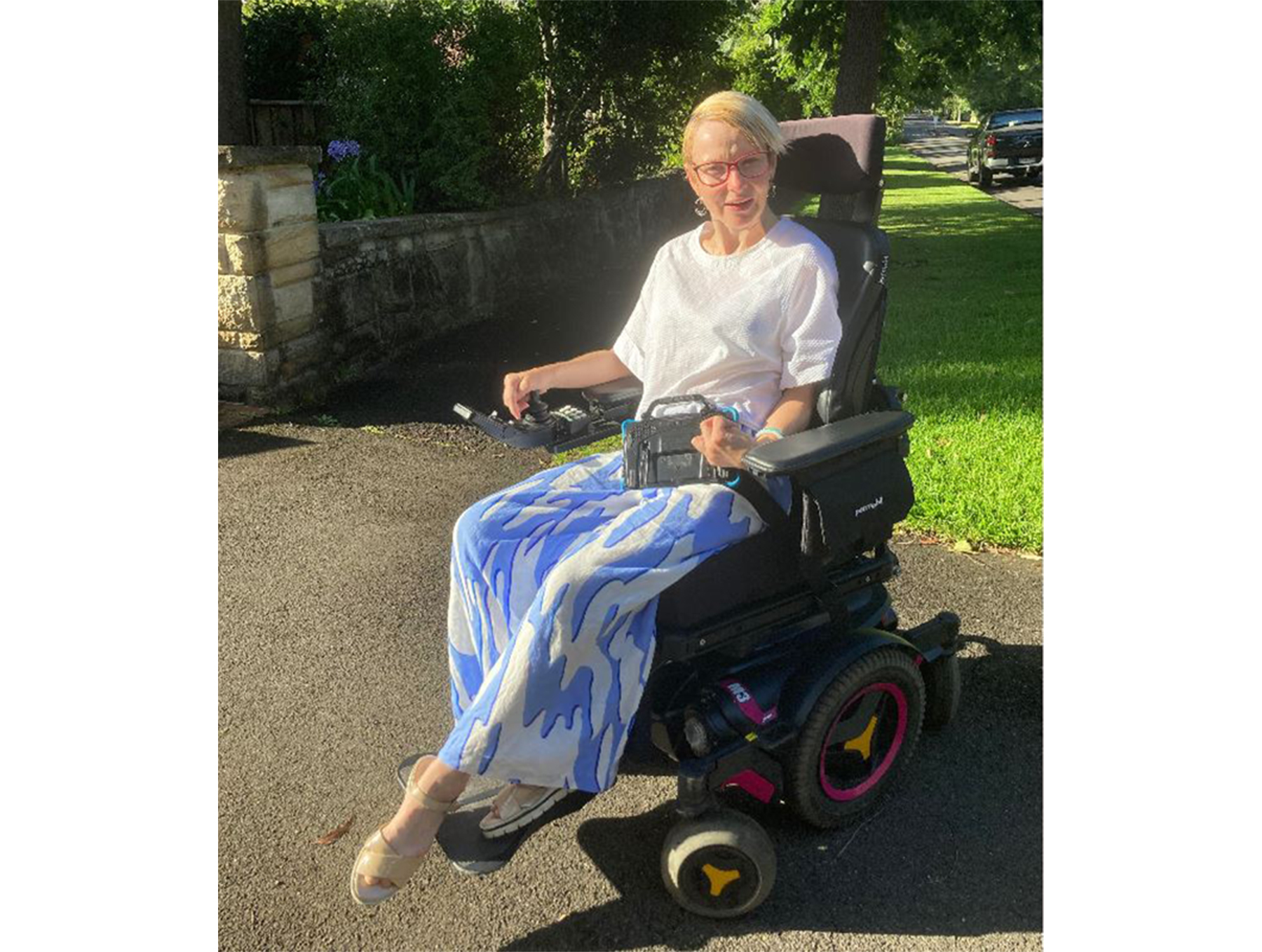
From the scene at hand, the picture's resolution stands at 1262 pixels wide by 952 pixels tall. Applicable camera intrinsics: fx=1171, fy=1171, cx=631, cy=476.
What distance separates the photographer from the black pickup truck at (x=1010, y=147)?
55.1 feet

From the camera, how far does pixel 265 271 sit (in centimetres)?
555

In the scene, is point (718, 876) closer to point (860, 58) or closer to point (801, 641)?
point (801, 641)

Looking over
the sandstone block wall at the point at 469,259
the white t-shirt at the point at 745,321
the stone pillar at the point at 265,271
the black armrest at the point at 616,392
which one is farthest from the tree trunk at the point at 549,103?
the white t-shirt at the point at 745,321

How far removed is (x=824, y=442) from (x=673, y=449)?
35 cm

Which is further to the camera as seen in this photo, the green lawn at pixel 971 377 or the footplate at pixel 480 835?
the green lawn at pixel 971 377

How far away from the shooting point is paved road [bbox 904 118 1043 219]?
634 inches

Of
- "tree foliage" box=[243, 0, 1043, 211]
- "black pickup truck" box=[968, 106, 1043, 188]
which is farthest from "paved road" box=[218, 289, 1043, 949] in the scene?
"black pickup truck" box=[968, 106, 1043, 188]

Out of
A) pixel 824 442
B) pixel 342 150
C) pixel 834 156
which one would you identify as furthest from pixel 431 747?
pixel 342 150

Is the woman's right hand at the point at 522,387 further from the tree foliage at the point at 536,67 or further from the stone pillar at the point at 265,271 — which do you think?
the tree foliage at the point at 536,67

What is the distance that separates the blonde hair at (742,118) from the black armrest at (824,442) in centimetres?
60

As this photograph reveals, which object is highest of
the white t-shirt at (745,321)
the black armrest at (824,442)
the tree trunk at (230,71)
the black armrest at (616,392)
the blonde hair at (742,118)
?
the tree trunk at (230,71)

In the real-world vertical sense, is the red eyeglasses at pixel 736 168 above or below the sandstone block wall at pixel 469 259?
above
